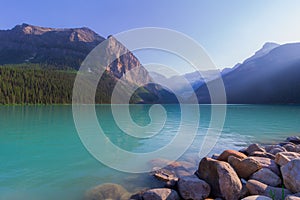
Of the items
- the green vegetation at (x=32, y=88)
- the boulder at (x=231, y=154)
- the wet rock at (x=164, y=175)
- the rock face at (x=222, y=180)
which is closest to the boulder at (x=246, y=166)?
the boulder at (x=231, y=154)

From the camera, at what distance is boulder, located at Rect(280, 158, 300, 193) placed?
6.38m

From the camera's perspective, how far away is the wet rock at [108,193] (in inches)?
322

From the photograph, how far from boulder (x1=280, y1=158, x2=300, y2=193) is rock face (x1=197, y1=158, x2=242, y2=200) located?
4.97 ft

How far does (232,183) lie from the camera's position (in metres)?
7.20

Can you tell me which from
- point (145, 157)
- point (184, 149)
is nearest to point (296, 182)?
point (145, 157)

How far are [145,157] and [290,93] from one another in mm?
177607

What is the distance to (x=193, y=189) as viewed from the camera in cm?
754

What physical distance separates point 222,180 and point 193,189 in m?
1.14

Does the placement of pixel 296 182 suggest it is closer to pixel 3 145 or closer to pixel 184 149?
pixel 184 149

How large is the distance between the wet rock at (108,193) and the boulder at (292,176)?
5922 millimetres

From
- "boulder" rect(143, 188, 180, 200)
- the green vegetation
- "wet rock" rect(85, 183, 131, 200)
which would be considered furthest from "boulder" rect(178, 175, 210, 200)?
the green vegetation

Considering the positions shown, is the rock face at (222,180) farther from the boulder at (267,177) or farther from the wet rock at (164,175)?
the wet rock at (164,175)

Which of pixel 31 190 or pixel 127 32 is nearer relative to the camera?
pixel 31 190

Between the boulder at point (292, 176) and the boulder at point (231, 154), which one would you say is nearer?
the boulder at point (292, 176)
